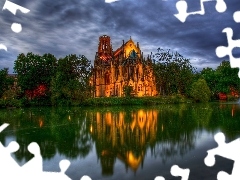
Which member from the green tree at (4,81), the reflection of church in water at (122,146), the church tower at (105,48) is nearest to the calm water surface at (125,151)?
the reflection of church in water at (122,146)

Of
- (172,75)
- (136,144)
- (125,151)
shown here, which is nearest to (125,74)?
(172,75)

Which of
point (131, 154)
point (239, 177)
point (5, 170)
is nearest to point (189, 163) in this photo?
point (131, 154)

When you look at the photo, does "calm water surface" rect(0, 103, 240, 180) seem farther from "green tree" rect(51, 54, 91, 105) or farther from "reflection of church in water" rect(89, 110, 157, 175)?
"green tree" rect(51, 54, 91, 105)

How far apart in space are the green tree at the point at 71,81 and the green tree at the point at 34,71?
5574mm

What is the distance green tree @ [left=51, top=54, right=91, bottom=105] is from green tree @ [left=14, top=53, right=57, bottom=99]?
5574 mm

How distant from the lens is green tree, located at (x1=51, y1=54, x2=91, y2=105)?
5112cm

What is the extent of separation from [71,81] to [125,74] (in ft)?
77.3

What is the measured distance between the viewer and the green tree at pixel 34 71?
58.0m

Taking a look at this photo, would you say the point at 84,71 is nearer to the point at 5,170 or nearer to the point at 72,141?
the point at 72,141

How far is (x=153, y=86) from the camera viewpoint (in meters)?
73.1

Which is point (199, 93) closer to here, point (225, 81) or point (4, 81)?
point (225, 81)

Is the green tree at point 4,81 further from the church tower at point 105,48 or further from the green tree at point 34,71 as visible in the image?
the church tower at point 105,48

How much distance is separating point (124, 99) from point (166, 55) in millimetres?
22294

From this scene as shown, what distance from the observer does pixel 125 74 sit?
240ft
